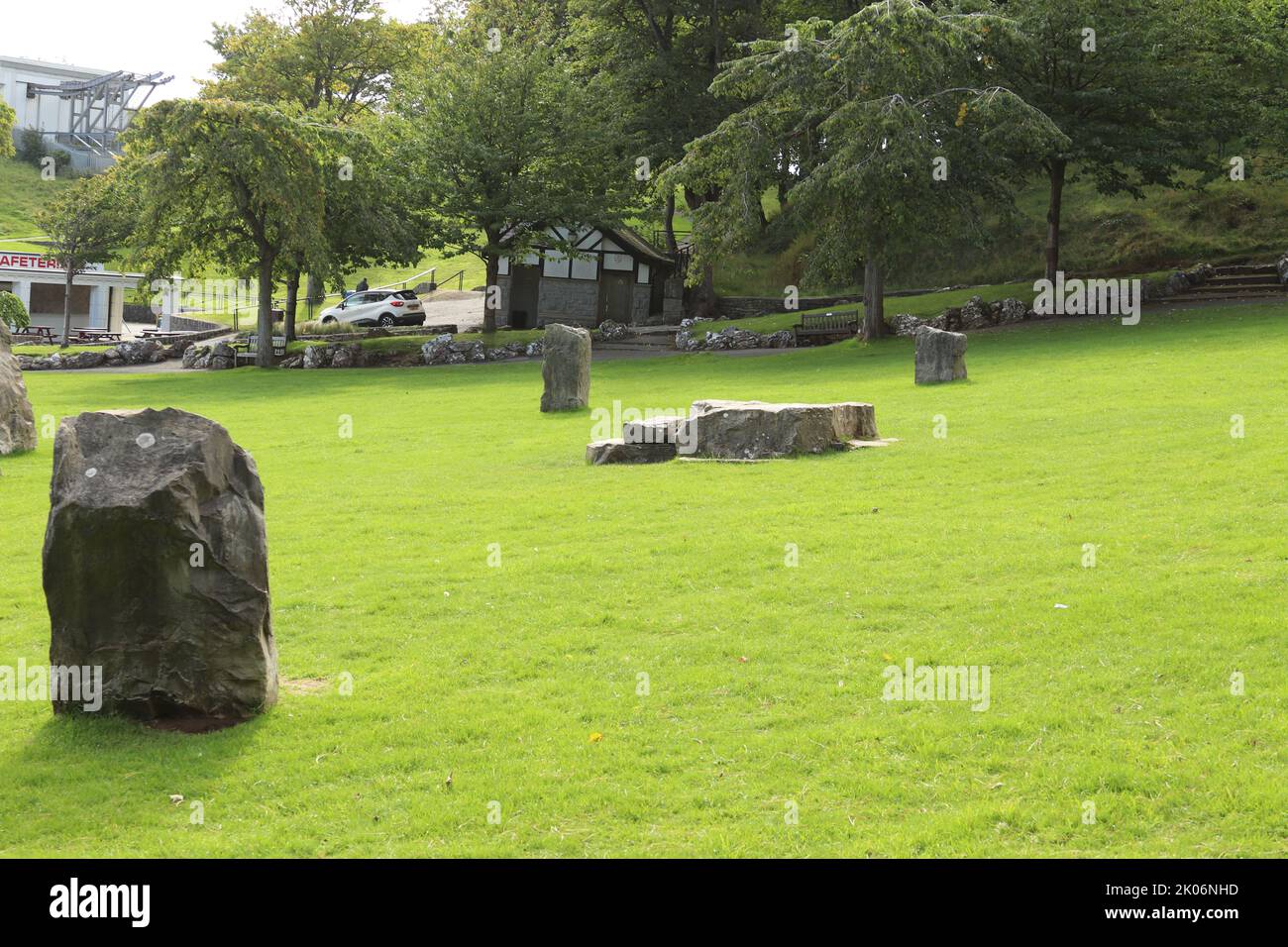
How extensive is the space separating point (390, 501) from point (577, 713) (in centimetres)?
834

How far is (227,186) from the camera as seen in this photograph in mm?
42156

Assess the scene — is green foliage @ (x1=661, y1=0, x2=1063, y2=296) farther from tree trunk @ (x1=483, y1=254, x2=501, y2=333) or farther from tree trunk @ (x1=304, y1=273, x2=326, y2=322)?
tree trunk @ (x1=304, y1=273, x2=326, y2=322)

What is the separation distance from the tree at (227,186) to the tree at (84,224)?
37.4 ft

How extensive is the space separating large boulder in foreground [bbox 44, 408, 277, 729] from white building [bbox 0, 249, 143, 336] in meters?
61.6

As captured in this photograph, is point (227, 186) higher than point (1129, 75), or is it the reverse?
point (1129, 75)

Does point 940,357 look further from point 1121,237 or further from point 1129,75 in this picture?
point 1121,237

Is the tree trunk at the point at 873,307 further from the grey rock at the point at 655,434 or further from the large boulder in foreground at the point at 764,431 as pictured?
the grey rock at the point at 655,434

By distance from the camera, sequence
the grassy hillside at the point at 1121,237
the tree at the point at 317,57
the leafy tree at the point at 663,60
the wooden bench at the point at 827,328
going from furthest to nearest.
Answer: the tree at the point at 317,57 → the leafy tree at the point at 663,60 → the grassy hillside at the point at 1121,237 → the wooden bench at the point at 827,328

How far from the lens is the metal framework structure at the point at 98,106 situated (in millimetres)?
96938

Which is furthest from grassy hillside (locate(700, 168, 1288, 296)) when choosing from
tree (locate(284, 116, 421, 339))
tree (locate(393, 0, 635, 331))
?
tree (locate(284, 116, 421, 339))

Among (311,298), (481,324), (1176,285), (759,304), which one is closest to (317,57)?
(311,298)

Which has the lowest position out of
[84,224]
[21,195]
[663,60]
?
[84,224]

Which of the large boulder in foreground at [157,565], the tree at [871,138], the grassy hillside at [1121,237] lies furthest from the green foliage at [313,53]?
the large boulder in foreground at [157,565]

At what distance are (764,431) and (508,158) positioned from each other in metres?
30.0
